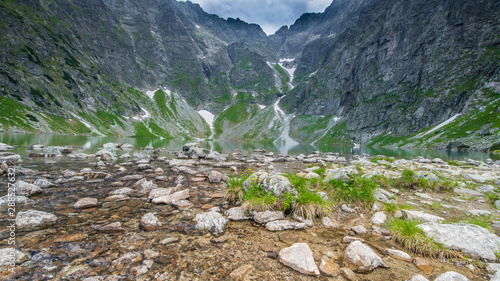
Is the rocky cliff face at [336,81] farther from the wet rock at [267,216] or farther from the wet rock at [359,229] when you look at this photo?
the wet rock at [267,216]

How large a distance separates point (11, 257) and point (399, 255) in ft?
33.5

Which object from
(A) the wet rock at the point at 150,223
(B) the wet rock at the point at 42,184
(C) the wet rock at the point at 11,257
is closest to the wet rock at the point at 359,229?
(A) the wet rock at the point at 150,223

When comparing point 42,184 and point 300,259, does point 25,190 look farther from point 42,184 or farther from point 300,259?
→ point 300,259

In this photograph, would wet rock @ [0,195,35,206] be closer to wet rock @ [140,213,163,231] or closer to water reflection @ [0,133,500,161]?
wet rock @ [140,213,163,231]

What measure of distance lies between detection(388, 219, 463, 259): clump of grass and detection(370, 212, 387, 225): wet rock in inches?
35.2

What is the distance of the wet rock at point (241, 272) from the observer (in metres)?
4.41

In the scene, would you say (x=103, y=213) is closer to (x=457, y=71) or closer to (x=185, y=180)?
(x=185, y=180)

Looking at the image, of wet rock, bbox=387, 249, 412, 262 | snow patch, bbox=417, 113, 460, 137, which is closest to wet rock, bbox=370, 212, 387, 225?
wet rock, bbox=387, 249, 412, 262

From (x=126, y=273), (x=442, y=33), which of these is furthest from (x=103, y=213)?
(x=442, y=33)

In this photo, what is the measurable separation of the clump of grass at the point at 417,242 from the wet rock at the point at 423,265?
1.25 feet

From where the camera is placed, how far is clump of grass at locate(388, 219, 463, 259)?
16.8ft

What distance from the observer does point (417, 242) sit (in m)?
5.45

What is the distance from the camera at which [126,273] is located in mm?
4422

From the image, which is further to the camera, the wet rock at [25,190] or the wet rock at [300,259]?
the wet rock at [25,190]
